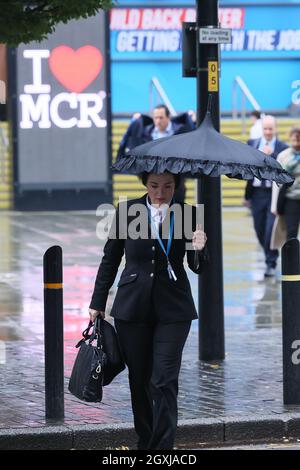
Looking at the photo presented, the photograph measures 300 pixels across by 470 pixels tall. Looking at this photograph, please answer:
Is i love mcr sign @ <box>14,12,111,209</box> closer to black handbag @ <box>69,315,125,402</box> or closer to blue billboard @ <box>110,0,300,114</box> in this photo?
blue billboard @ <box>110,0,300,114</box>

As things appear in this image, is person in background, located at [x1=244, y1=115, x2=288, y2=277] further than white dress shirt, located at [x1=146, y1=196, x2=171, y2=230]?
Yes

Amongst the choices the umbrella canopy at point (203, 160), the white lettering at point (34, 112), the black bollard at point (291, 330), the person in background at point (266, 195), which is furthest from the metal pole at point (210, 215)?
the white lettering at point (34, 112)

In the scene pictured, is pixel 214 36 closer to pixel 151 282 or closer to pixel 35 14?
pixel 35 14

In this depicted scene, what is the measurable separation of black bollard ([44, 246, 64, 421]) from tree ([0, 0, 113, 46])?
241 centimetres

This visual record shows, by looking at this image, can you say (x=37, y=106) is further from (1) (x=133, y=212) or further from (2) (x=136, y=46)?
(1) (x=133, y=212)

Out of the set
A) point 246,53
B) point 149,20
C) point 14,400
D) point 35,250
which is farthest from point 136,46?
point 14,400

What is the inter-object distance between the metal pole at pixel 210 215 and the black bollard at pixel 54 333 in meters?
2.03

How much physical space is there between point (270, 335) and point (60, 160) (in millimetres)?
14423

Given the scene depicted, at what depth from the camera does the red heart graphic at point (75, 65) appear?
24.1m

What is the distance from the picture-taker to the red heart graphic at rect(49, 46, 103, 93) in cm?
2414

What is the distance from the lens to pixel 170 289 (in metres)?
6.64

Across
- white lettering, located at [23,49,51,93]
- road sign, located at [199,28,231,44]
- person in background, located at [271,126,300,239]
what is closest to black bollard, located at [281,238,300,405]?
road sign, located at [199,28,231,44]

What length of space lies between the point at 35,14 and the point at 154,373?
4.02m

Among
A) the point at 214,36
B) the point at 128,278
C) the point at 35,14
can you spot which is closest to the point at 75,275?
the point at 35,14
